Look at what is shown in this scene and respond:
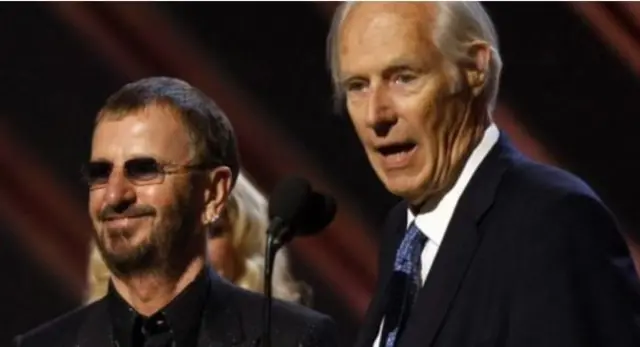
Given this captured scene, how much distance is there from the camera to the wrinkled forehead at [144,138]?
6.69ft

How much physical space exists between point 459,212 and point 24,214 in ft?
6.16

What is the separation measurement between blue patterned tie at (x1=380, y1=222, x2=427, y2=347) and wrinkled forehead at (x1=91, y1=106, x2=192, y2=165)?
364 mm

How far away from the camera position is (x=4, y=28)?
11.3ft

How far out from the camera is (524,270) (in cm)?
169

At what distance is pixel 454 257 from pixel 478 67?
272 millimetres

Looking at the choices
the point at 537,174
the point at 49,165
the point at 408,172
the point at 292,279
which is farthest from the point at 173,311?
the point at 49,165

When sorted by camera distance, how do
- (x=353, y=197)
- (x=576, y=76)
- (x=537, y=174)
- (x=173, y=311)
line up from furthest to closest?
(x=353, y=197) → (x=576, y=76) → (x=173, y=311) → (x=537, y=174)

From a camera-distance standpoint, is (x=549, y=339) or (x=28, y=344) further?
(x=28, y=344)

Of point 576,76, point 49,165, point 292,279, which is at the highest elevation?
point 576,76

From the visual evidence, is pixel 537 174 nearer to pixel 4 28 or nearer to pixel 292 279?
pixel 292 279

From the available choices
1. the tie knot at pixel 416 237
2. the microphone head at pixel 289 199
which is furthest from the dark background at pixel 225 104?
the microphone head at pixel 289 199

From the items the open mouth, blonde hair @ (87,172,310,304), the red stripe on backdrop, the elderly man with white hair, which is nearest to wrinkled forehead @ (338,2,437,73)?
the elderly man with white hair

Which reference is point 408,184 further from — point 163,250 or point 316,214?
point 163,250

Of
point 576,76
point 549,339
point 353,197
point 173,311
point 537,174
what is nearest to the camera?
point 549,339
